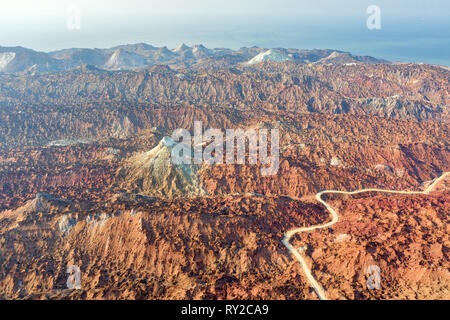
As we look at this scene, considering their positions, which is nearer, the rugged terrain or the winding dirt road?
the rugged terrain

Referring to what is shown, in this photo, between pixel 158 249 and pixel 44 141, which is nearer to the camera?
pixel 158 249

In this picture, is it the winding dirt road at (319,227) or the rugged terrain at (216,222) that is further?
the winding dirt road at (319,227)

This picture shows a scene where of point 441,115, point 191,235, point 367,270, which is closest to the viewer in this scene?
point 367,270

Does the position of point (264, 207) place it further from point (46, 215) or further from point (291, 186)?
point (46, 215)

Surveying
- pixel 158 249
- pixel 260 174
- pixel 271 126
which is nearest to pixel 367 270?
pixel 158 249

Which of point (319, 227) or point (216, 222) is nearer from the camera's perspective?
point (216, 222)

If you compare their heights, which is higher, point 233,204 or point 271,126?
point 271,126

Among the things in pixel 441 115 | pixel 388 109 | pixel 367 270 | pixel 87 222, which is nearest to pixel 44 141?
pixel 87 222

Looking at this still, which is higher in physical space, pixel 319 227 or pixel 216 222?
pixel 216 222

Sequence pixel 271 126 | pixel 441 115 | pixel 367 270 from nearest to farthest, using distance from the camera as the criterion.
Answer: pixel 367 270 < pixel 271 126 < pixel 441 115
